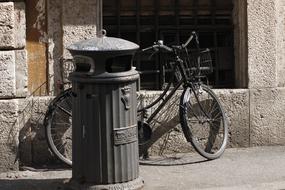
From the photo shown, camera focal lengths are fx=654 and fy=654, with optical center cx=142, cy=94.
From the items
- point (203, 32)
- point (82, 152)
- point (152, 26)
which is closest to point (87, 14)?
point (152, 26)

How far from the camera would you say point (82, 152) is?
227 inches

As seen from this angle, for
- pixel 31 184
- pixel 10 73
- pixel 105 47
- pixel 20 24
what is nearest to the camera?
pixel 105 47

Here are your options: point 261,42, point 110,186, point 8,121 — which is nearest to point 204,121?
point 261,42

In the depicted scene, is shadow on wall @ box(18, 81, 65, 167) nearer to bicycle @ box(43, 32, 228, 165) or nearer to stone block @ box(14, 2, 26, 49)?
bicycle @ box(43, 32, 228, 165)

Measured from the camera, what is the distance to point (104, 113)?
18.5 ft

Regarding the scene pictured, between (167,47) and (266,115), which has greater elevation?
(167,47)

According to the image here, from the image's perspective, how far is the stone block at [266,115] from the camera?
25.2 feet

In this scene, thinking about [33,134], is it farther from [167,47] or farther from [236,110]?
[236,110]

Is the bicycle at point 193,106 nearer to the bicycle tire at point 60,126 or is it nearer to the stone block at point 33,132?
the bicycle tire at point 60,126

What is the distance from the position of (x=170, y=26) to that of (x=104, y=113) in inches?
96.2

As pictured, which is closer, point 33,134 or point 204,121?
point 33,134

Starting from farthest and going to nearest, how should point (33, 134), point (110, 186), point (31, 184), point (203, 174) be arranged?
point (33, 134)
point (203, 174)
point (31, 184)
point (110, 186)

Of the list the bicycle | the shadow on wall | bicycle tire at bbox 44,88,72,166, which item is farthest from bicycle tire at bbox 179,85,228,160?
the shadow on wall

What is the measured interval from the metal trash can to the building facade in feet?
4.54
